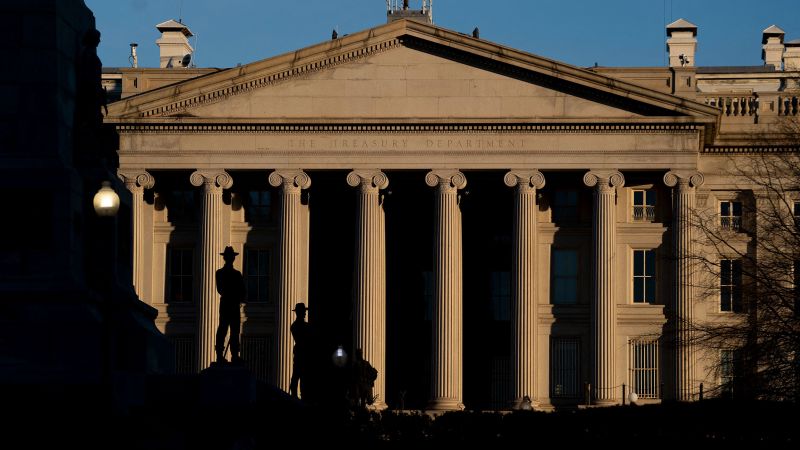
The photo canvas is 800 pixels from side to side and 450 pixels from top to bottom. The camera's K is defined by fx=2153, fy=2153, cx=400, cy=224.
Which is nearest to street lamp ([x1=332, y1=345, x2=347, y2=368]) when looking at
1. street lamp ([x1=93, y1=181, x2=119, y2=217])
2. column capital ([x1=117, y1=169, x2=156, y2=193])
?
street lamp ([x1=93, y1=181, x2=119, y2=217])

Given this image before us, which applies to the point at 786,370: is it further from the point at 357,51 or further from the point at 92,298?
the point at 357,51

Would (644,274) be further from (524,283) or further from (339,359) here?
(339,359)

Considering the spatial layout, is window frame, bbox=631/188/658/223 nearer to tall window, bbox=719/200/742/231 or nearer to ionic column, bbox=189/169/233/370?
tall window, bbox=719/200/742/231

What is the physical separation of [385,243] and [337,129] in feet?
17.2

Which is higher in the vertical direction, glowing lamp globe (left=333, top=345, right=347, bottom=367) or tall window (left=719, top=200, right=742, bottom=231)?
tall window (left=719, top=200, right=742, bottom=231)

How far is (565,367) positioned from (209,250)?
1480cm

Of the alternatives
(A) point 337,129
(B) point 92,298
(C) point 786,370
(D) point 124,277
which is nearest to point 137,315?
(D) point 124,277

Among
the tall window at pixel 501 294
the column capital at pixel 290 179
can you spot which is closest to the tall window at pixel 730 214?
the tall window at pixel 501 294

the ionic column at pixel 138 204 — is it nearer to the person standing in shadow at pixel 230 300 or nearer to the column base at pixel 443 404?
the column base at pixel 443 404

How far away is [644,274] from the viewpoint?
86062 millimetres

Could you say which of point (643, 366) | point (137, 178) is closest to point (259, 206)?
point (137, 178)

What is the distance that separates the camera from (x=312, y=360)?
152 ft

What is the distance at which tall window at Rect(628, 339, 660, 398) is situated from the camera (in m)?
84.4

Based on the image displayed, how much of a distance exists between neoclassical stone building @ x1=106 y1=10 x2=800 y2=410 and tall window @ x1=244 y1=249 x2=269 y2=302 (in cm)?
8
